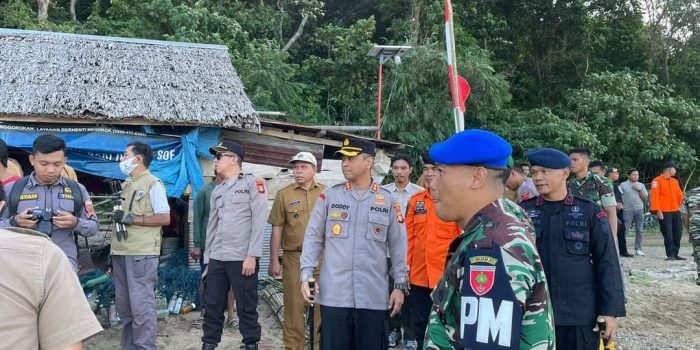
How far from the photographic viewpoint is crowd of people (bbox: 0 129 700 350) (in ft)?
6.05

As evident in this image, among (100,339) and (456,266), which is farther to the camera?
(100,339)

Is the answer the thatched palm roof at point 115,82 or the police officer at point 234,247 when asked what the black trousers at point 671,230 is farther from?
the police officer at point 234,247

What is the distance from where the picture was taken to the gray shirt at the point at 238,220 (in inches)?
218

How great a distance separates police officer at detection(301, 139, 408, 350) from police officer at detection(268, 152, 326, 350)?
3.74 ft

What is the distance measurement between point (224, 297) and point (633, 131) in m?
15.6

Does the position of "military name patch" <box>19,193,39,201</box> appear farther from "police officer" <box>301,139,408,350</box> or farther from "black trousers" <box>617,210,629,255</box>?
"black trousers" <box>617,210,629,255</box>

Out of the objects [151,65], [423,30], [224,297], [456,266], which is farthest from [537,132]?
[456,266]

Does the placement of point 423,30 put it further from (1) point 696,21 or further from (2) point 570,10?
(1) point 696,21

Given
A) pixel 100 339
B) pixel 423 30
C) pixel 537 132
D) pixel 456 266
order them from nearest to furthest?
pixel 456 266 → pixel 100 339 → pixel 537 132 → pixel 423 30

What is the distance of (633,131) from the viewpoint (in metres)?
17.7

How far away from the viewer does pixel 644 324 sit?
7.21 metres

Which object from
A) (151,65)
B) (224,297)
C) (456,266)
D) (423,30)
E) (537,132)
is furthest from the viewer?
(423,30)

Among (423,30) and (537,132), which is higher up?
(423,30)

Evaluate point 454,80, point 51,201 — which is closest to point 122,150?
point 51,201
